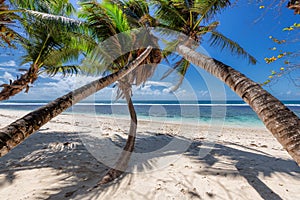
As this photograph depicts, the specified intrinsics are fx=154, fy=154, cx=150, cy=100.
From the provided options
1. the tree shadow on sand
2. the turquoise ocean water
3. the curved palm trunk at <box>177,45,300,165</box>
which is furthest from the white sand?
the turquoise ocean water

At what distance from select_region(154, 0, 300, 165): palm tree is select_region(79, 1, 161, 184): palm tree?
35.5 inches

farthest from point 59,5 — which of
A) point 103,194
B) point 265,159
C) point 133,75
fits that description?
point 265,159

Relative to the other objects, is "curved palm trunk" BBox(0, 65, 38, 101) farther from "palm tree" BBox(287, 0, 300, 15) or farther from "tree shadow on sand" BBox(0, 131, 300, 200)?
"palm tree" BBox(287, 0, 300, 15)

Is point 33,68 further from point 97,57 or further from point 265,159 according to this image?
point 265,159

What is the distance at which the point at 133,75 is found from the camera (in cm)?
474

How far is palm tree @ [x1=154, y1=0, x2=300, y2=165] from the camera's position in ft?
3.40

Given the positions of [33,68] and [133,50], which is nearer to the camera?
[133,50]

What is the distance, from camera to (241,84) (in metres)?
1.53

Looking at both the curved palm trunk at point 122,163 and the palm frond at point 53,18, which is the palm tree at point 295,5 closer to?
the curved palm trunk at point 122,163

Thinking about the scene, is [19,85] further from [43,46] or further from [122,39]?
[122,39]

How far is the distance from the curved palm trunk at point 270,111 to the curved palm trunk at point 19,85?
198 inches

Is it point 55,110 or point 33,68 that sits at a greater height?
point 33,68

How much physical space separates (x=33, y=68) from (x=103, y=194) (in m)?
4.31

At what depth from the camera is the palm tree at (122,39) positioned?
12.8 ft
